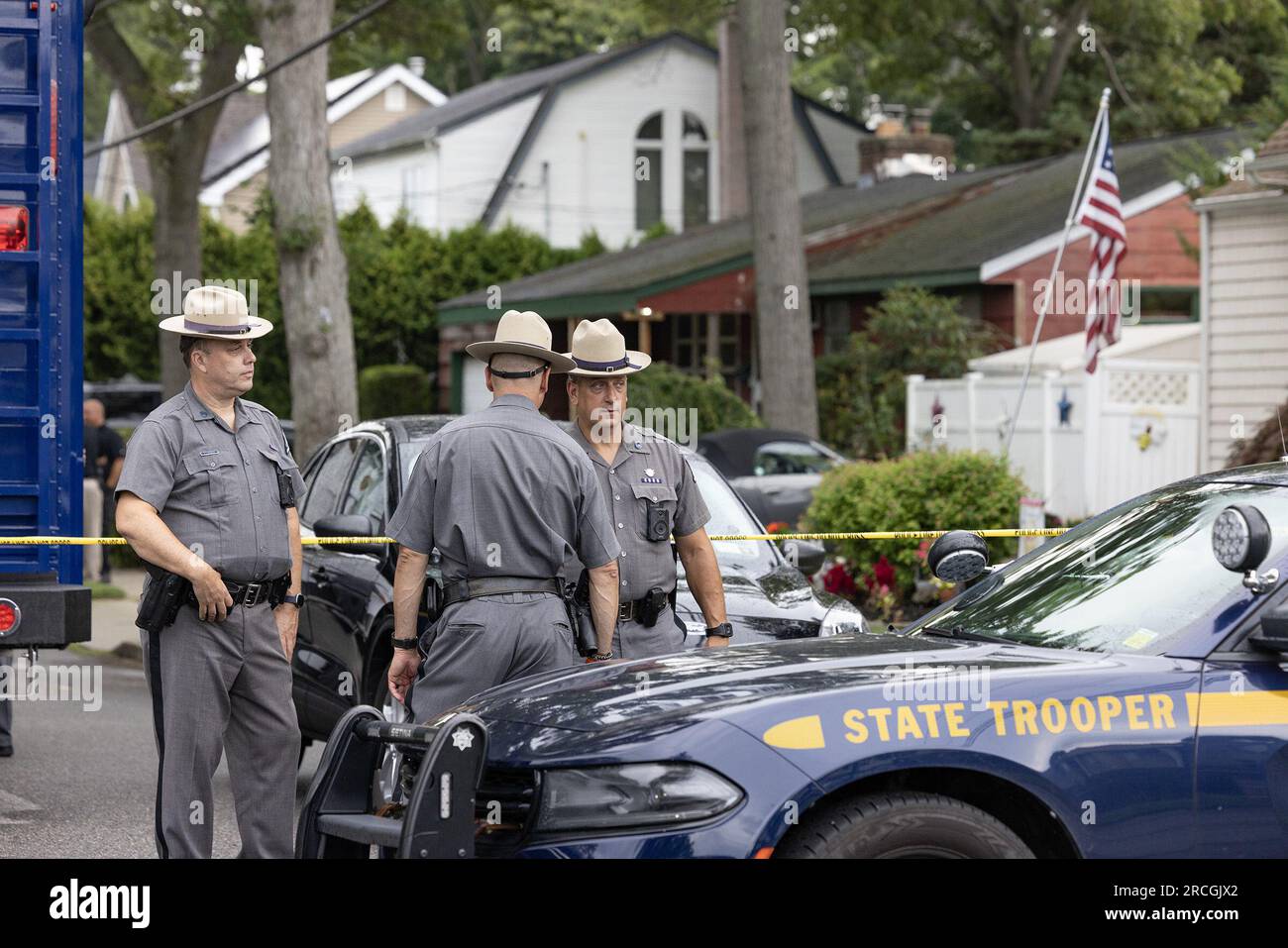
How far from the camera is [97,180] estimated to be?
5172cm

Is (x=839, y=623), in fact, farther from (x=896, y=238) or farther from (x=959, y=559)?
(x=896, y=238)

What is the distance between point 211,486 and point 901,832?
2636mm

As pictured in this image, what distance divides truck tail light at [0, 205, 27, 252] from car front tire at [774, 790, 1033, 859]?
4442mm

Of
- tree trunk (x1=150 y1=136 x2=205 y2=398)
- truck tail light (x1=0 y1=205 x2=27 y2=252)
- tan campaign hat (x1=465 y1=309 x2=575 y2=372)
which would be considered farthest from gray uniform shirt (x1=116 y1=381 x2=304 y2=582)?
tree trunk (x1=150 y1=136 x2=205 y2=398)

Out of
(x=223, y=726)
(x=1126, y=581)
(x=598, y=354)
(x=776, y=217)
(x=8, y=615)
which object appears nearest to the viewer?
(x=1126, y=581)

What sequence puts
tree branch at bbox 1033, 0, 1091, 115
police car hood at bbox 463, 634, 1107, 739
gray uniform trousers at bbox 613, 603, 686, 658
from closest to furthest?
police car hood at bbox 463, 634, 1107, 739
gray uniform trousers at bbox 613, 603, 686, 658
tree branch at bbox 1033, 0, 1091, 115

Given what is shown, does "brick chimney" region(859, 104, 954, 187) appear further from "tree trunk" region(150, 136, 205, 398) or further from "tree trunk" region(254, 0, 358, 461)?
"tree trunk" region(254, 0, 358, 461)

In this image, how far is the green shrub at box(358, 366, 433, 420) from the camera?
3269 cm

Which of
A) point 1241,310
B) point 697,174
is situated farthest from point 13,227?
point 697,174

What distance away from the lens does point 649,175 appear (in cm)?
3756
